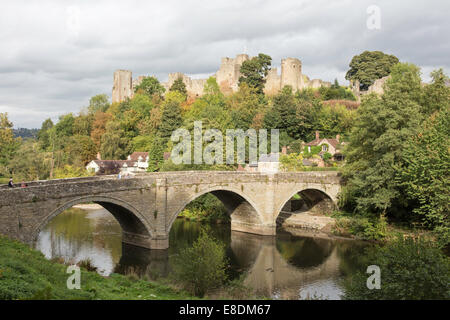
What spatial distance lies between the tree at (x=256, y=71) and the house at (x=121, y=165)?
20.6 meters

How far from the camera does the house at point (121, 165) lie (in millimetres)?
52500

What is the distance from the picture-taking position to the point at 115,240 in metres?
27.6

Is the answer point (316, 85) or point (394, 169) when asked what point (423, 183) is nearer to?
point (394, 169)

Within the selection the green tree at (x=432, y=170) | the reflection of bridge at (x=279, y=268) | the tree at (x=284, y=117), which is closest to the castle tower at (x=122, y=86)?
the tree at (x=284, y=117)

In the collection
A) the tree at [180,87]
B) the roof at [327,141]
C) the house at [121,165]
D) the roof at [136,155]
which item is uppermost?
the tree at [180,87]

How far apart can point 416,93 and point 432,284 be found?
2137 cm

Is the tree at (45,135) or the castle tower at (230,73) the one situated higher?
the castle tower at (230,73)

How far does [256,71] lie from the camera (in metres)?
66.8

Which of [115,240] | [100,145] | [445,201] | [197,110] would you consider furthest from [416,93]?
[100,145]

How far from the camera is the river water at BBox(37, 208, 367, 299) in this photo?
69.0ft

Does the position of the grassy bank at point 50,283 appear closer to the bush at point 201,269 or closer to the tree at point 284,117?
the bush at point 201,269

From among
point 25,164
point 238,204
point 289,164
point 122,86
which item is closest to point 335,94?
point 289,164

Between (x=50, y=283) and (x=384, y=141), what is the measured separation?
22335 millimetres

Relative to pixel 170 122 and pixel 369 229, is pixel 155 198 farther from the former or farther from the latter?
pixel 170 122
